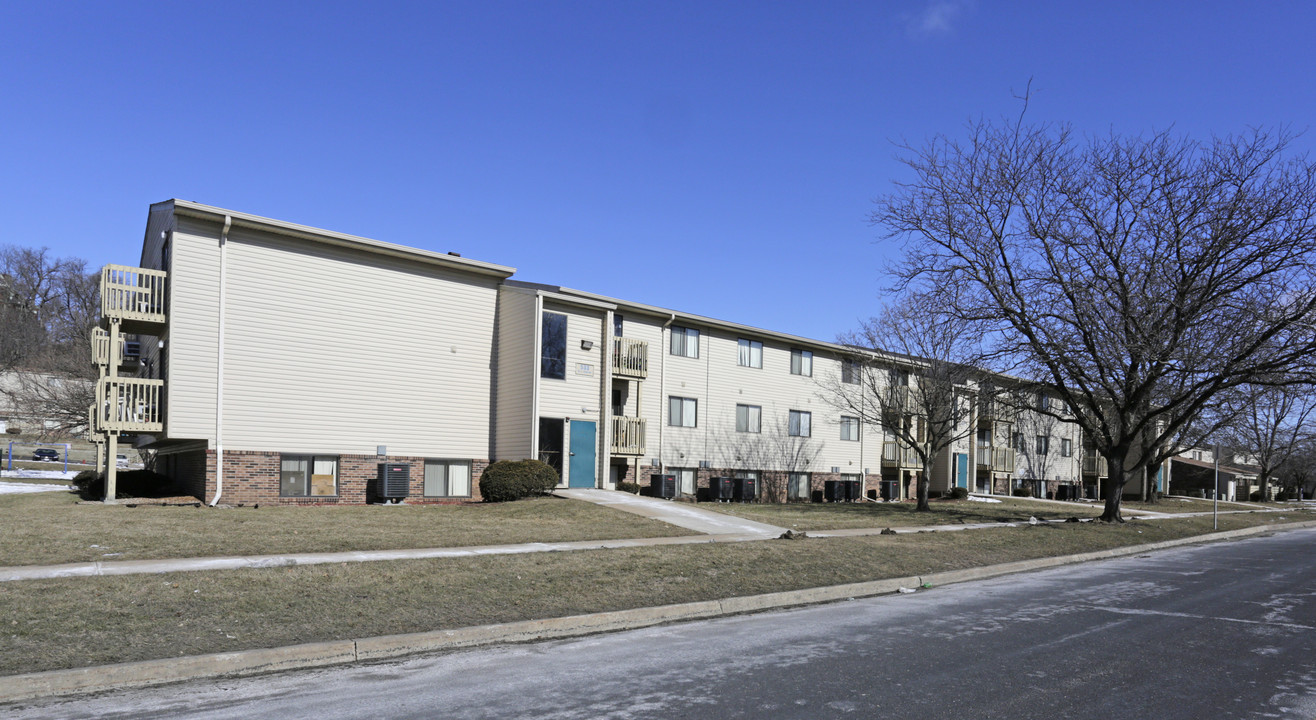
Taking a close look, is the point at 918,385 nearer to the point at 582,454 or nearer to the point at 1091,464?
the point at 582,454

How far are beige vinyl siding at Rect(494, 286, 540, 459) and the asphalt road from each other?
16085mm

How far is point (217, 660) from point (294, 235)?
17.9 m

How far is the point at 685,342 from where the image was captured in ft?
105

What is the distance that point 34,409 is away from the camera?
39844 millimetres

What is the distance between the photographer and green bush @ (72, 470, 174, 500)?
24.5m

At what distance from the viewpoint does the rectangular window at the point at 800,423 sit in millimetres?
35875

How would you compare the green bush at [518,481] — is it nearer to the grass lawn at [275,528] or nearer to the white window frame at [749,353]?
the grass lawn at [275,528]

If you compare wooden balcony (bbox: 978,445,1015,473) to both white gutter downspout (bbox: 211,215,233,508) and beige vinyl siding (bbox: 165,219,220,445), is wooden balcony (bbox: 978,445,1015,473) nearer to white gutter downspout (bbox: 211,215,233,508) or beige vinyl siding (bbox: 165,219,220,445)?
white gutter downspout (bbox: 211,215,233,508)

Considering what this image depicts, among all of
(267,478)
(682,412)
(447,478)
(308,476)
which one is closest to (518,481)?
(447,478)

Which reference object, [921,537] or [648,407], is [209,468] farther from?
[921,537]

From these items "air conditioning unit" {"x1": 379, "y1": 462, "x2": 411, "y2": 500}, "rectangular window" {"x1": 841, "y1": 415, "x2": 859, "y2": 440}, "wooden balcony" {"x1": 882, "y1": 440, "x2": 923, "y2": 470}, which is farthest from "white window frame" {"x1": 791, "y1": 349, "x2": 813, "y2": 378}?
"air conditioning unit" {"x1": 379, "y1": 462, "x2": 411, "y2": 500}

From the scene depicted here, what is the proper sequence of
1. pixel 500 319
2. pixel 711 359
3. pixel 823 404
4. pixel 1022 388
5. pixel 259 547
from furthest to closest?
1. pixel 823 404
2. pixel 711 359
3. pixel 500 319
4. pixel 1022 388
5. pixel 259 547

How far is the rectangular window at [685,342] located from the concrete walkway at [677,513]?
280 inches

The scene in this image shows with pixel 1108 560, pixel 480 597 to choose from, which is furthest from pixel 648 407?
pixel 480 597
